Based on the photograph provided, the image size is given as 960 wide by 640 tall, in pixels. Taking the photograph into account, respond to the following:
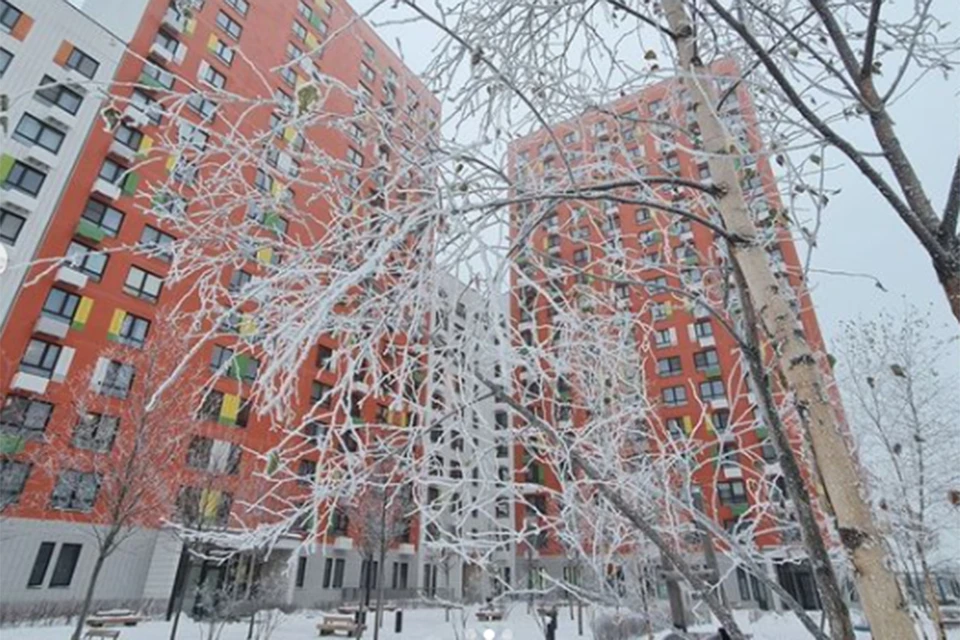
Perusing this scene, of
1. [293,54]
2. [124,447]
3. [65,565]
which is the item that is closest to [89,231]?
[65,565]

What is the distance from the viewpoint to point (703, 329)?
119 feet

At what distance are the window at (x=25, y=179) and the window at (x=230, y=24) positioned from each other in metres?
12.9

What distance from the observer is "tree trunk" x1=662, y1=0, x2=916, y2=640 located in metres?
1.14

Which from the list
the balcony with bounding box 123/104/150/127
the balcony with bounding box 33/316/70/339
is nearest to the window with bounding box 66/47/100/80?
the balcony with bounding box 33/316/70/339

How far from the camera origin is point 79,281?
22109mm

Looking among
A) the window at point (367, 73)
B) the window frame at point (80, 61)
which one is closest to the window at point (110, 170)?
the window frame at point (80, 61)

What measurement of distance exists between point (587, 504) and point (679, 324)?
123 ft

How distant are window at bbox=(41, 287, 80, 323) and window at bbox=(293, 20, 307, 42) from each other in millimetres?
19708

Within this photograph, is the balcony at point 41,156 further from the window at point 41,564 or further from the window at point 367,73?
the window at point 367,73

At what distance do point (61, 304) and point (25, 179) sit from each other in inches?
213

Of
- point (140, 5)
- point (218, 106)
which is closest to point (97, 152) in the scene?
point (140, 5)

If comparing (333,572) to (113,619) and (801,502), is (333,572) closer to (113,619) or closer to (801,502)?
(113,619)

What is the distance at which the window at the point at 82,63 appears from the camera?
80.8ft

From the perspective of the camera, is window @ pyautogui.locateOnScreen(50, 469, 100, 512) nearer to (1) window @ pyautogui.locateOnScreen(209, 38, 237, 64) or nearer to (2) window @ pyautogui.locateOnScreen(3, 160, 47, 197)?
(2) window @ pyautogui.locateOnScreen(3, 160, 47, 197)
